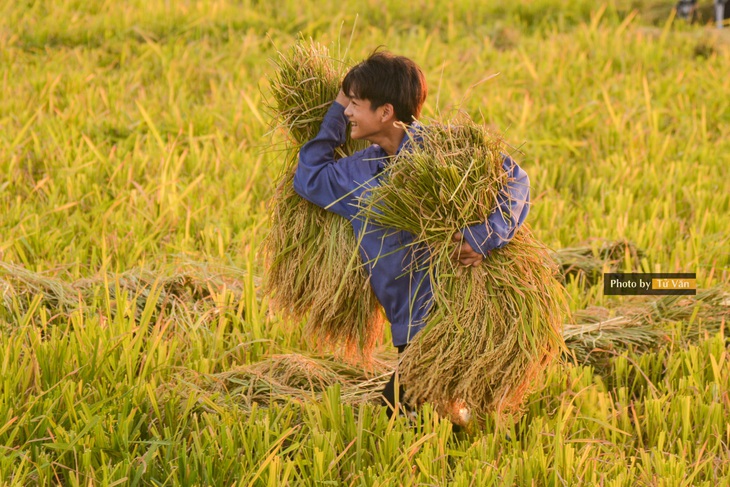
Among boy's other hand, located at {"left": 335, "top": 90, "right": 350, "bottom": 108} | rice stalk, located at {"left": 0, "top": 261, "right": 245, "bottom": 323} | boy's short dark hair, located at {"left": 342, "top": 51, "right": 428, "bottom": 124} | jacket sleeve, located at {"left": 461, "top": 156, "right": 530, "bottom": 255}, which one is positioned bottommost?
rice stalk, located at {"left": 0, "top": 261, "right": 245, "bottom": 323}

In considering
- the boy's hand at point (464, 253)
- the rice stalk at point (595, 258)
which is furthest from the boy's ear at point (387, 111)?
the rice stalk at point (595, 258)

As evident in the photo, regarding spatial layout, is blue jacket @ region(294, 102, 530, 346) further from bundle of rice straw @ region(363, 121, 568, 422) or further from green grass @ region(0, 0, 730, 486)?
green grass @ region(0, 0, 730, 486)

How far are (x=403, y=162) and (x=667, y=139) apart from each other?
2.70m

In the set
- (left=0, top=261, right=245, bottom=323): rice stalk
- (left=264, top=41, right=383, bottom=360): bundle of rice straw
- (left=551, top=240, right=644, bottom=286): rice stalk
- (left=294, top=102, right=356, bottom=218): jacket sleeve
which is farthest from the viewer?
(left=551, top=240, right=644, bottom=286): rice stalk

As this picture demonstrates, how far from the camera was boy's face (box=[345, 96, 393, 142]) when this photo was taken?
2.46 meters

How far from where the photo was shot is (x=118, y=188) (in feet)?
13.5

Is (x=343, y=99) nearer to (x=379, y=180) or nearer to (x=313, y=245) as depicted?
(x=379, y=180)

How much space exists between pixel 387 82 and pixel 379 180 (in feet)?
0.79

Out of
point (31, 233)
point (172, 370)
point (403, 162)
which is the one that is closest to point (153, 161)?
point (31, 233)

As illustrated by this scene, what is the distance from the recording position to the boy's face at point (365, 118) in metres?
2.46

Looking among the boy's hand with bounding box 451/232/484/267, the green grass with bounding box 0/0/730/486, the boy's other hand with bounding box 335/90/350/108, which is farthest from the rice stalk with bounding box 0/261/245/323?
the boy's hand with bounding box 451/232/484/267

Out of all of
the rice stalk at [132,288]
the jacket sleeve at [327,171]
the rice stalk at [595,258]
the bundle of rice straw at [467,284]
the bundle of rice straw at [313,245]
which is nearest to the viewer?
the bundle of rice straw at [467,284]

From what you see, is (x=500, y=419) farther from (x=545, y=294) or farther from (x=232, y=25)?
(x=232, y=25)

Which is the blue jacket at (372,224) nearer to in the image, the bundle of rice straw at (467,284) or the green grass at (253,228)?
the bundle of rice straw at (467,284)
